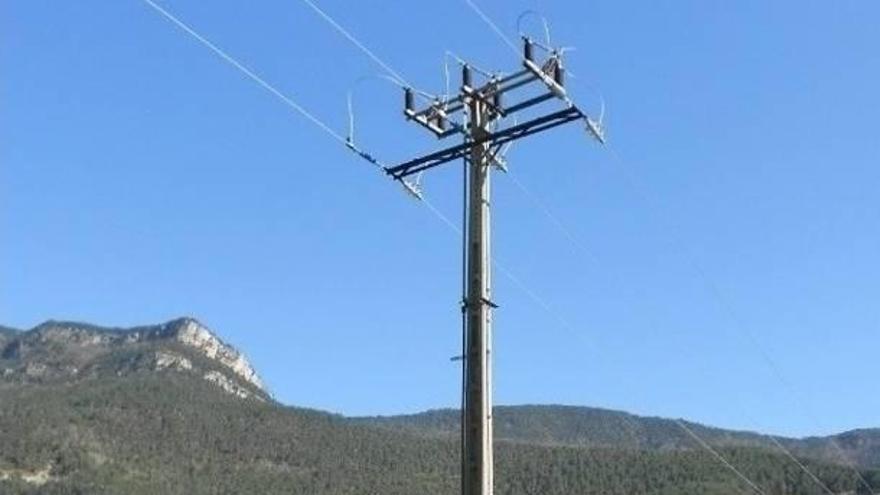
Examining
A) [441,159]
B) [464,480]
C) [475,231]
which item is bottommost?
[464,480]

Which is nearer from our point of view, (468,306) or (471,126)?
(468,306)

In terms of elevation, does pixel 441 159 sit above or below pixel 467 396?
above

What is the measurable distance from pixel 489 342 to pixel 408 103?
14.8 feet

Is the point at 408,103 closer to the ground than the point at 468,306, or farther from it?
farther from it

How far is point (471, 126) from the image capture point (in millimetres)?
19266

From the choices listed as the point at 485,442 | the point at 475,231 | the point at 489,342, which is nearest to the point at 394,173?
the point at 475,231

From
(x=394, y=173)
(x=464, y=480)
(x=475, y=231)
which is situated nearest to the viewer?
(x=464, y=480)

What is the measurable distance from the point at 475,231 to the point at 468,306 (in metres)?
1.17

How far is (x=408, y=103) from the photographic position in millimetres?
20031

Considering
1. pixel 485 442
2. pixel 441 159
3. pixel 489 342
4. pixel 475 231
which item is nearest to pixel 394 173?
pixel 441 159

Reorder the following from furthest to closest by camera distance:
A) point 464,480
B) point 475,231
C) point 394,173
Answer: point 394,173
point 475,231
point 464,480

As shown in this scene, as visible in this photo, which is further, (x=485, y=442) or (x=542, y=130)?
(x=542, y=130)

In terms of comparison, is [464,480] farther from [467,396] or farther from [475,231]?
[475,231]

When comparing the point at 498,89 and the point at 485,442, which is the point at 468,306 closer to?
the point at 485,442
